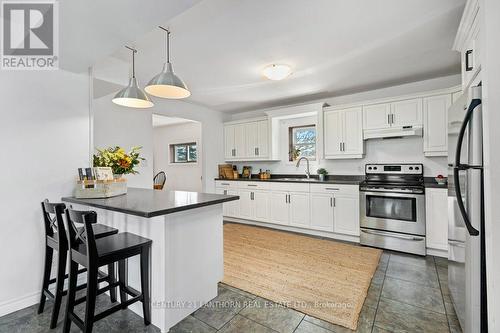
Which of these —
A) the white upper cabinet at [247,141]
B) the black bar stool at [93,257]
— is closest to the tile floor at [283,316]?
the black bar stool at [93,257]

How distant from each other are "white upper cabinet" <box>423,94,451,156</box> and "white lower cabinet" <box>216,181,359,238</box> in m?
1.21

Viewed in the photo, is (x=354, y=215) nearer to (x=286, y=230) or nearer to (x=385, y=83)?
(x=286, y=230)

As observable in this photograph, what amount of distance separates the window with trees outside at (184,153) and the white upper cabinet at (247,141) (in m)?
1.94

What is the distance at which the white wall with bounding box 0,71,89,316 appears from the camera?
1934 millimetres

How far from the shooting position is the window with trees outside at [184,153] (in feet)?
23.4

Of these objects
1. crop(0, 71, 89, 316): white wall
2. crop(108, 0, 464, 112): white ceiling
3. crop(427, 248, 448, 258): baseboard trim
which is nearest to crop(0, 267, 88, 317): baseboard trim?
crop(0, 71, 89, 316): white wall

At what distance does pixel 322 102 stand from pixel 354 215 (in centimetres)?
216

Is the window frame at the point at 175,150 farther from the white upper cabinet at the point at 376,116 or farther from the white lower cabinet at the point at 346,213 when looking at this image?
the white upper cabinet at the point at 376,116

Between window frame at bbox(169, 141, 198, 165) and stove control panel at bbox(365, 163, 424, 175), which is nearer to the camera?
stove control panel at bbox(365, 163, 424, 175)

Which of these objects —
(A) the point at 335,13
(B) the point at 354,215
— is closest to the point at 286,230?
(B) the point at 354,215

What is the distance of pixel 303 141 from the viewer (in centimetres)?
488

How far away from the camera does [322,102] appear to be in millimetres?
4406

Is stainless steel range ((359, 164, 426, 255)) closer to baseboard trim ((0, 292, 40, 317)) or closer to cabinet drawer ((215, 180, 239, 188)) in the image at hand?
cabinet drawer ((215, 180, 239, 188))

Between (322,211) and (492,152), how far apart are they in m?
2.76
